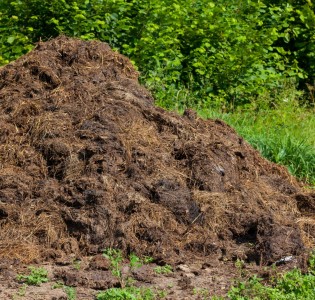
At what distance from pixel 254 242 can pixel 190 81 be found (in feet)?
19.4

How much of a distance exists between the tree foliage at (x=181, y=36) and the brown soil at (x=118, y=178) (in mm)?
3574

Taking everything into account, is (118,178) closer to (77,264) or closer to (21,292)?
(77,264)

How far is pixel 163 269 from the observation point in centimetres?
625

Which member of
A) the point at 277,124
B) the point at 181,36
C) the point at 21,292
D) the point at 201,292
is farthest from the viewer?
the point at 181,36

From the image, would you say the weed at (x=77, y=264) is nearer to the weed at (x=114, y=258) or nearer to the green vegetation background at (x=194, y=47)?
the weed at (x=114, y=258)

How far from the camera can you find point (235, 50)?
41.7ft

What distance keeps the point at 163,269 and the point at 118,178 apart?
99 cm

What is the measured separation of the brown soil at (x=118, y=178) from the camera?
257 inches

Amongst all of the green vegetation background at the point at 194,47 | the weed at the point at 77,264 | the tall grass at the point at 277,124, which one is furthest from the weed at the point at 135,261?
the green vegetation background at the point at 194,47

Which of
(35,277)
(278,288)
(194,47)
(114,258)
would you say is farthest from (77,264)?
(194,47)

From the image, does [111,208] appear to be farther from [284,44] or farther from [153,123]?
[284,44]

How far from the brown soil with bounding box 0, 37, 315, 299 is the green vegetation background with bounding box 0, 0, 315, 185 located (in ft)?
10.0

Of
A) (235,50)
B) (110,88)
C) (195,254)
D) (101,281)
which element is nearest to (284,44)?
(235,50)

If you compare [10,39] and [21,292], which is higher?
[21,292]
